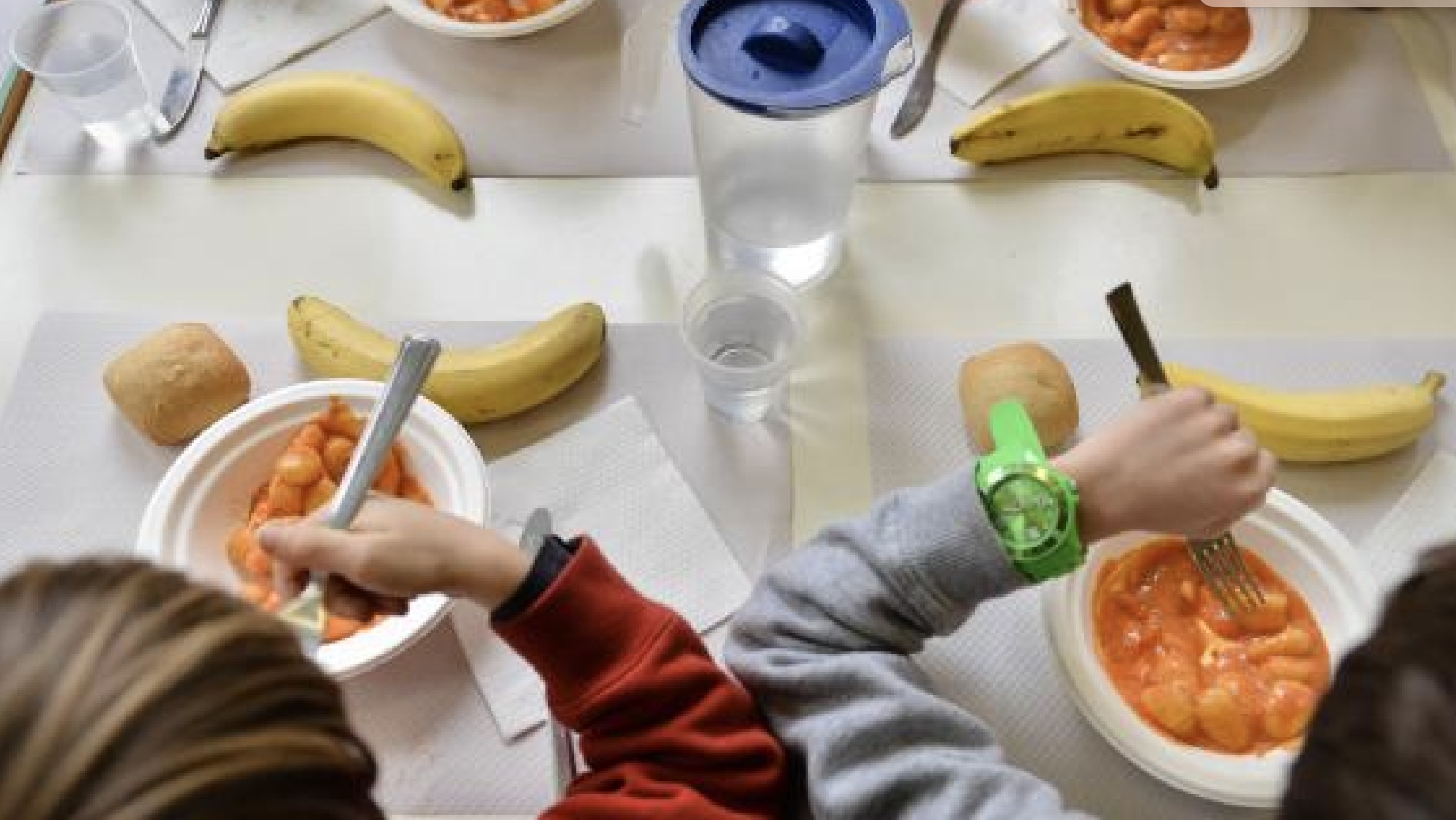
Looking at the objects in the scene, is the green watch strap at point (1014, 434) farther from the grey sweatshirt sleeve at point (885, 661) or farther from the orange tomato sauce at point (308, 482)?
the orange tomato sauce at point (308, 482)

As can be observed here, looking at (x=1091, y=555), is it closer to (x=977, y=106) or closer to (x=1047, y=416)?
(x=1047, y=416)

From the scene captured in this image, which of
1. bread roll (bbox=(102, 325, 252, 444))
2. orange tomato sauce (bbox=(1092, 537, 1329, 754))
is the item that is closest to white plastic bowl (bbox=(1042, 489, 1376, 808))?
orange tomato sauce (bbox=(1092, 537, 1329, 754))

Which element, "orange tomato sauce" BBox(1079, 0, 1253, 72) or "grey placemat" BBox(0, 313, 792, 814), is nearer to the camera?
"grey placemat" BBox(0, 313, 792, 814)

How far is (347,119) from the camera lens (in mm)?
1045

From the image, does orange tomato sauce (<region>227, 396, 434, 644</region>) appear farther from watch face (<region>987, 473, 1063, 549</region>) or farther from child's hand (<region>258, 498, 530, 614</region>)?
watch face (<region>987, 473, 1063, 549</region>)

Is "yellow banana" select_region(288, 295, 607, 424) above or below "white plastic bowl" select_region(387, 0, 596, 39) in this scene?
below

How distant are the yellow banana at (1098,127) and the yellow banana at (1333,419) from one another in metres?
Result: 0.23

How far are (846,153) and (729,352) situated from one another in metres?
0.17

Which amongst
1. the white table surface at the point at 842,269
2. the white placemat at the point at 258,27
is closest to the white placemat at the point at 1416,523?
the white table surface at the point at 842,269

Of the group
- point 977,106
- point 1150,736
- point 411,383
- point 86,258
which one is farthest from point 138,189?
point 1150,736

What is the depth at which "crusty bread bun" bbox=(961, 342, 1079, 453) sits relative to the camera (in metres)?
0.86

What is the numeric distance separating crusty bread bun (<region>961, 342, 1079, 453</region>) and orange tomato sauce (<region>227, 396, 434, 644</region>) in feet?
1.24

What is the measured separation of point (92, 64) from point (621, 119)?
445 millimetres

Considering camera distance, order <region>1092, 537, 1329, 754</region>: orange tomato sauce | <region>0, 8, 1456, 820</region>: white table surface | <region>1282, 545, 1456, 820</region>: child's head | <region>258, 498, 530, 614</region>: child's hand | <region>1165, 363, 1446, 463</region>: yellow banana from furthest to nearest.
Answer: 1. <region>0, 8, 1456, 820</region>: white table surface
2. <region>1165, 363, 1446, 463</region>: yellow banana
3. <region>1092, 537, 1329, 754</region>: orange tomato sauce
4. <region>258, 498, 530, 614</region>: child's hand
5. <region>1282, 545, 1456, 820</region>: child's head
